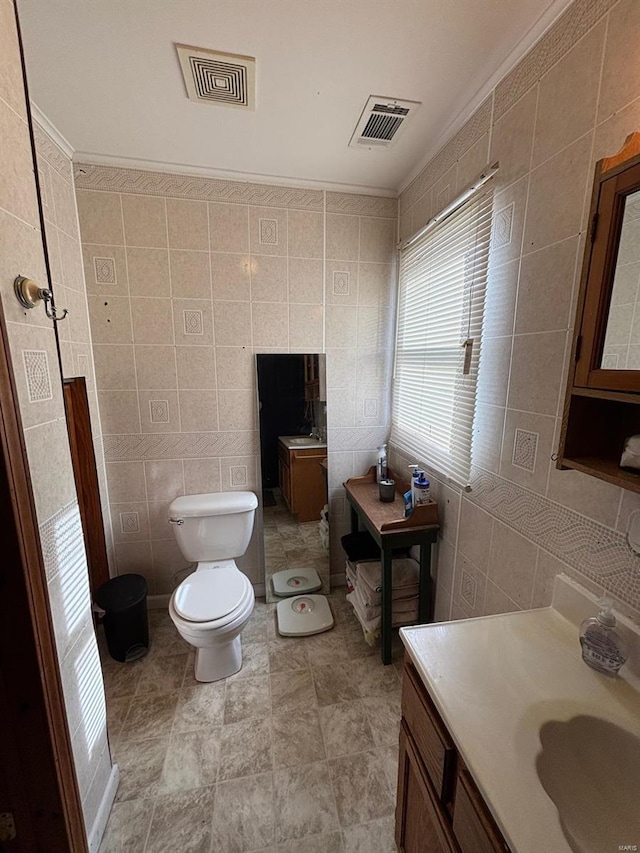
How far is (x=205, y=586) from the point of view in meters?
1.77

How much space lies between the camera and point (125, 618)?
1.75 metres

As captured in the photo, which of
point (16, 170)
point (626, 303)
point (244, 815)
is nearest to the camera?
point (626, 303)

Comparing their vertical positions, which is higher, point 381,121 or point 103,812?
point 381,121

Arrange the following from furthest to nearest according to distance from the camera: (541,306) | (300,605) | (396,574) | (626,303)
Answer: (300,605)
(396,574)
(541,306)
(626,303)

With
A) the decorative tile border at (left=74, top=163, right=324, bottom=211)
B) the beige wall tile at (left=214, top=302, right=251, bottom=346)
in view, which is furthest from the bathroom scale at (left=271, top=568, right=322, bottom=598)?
the decorative tile border at (left=74, top=163, right=324, bottom=211)

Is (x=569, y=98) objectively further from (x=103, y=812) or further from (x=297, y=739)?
(x=103, y=812)

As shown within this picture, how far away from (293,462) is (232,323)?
2.97ft

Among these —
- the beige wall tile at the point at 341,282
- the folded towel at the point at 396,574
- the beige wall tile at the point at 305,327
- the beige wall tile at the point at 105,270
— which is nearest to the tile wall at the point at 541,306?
the folded towel at the point at 396,574

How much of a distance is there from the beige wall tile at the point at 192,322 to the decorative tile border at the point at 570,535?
160cm

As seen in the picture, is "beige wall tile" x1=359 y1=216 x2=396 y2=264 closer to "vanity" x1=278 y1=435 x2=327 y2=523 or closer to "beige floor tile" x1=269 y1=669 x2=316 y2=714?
"vanity" x1=278 y1=435 x2=327 y2=523

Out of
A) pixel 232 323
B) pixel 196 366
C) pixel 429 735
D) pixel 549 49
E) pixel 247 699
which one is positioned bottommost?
pixel 247 699

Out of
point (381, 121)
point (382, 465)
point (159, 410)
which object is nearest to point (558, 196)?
point (381, 121)

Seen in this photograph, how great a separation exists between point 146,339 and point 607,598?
85.4 inches

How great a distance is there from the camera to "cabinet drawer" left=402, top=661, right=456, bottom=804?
2.38 ft
